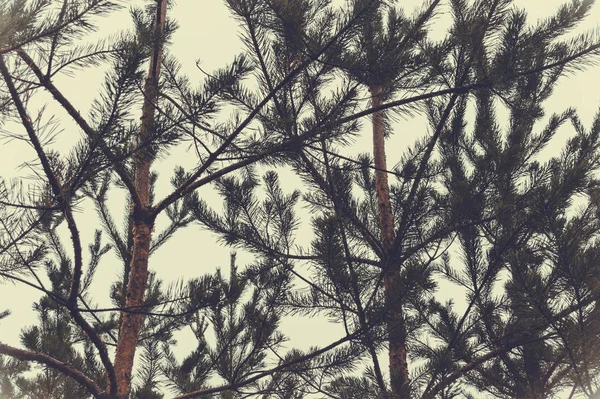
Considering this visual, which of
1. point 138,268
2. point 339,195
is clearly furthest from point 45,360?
point 339,195

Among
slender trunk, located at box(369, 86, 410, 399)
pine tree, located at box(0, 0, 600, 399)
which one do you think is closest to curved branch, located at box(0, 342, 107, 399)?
pine tree, located at box(0, 0, 600, 399)

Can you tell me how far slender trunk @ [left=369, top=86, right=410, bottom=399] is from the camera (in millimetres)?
3246

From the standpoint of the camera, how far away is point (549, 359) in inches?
157

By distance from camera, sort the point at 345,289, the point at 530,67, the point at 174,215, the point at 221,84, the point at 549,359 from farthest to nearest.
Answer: the point at 174,215 → the point at 549,359 → the point at 345,289 → the point at 530,67 → the point at 221,84

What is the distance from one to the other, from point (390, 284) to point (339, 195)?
67cm

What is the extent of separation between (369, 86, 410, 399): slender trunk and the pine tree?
18 mm

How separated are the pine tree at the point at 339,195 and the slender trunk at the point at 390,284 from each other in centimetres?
2

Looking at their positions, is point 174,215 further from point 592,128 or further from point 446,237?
point 592,128

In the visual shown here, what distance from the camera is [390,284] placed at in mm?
3625

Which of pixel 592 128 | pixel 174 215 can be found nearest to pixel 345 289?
pixel 174 215

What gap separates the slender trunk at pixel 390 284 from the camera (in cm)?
325

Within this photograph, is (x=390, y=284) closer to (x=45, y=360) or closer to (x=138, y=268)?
(x=138, y=268)

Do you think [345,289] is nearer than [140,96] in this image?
No

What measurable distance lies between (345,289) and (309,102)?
114cm
